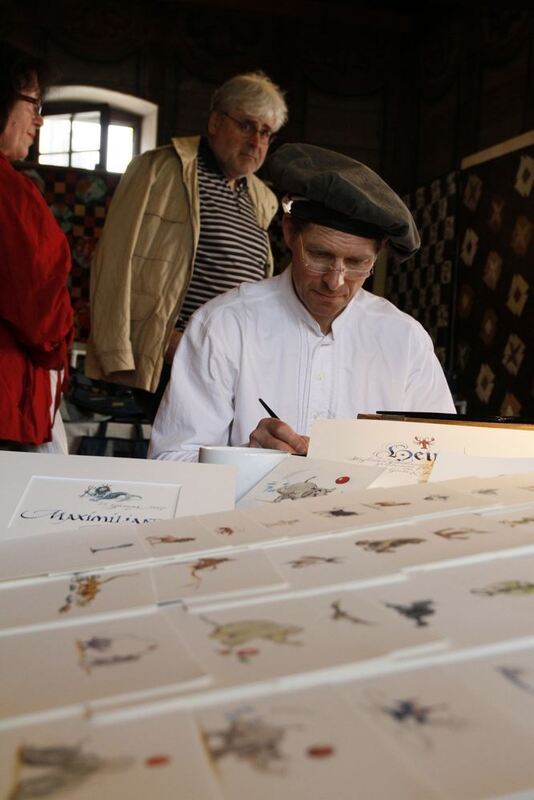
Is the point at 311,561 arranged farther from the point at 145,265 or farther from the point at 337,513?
the point at 145,265

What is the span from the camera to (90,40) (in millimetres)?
6504

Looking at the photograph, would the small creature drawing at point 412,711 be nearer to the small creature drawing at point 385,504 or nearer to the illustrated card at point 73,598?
the illustrated card at point 73,598

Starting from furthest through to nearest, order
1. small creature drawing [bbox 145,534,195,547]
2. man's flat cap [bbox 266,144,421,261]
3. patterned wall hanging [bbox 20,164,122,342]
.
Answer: patterned wall hanging [bbox 20,164,122,342], man's flat cap [bbox 266,144,421,261], small creature drawing [bbox 145,534,195,547]

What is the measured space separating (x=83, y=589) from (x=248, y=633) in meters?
0.13

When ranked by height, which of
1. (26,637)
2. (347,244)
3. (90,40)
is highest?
(90,40)

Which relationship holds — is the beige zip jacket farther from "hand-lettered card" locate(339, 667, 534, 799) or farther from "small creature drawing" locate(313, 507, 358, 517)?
"hand-lettered card" locate(339, 667, 534, 799)

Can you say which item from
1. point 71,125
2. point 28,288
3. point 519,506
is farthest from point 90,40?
point 519,506

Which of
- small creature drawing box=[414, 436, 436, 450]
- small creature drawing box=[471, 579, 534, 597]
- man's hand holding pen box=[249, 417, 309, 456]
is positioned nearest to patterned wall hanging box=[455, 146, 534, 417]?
man's hand holding pen box=[249, 417, 309, 456]

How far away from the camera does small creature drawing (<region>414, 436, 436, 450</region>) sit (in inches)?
45.2

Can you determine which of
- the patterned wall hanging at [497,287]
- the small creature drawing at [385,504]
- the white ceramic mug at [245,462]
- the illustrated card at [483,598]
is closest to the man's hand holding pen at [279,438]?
the white ceramic mug at [245,462]

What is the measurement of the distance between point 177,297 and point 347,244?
1.06m

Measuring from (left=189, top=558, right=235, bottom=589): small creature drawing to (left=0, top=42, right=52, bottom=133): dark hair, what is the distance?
1.70 m

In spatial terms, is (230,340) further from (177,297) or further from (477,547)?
(477,547)

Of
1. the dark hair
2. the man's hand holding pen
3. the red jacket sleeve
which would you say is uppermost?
the dark hair
